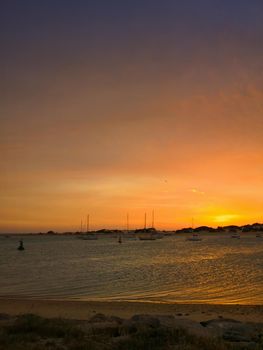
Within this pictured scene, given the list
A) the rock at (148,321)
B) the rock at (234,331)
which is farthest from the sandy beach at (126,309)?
the rock at (148,321)

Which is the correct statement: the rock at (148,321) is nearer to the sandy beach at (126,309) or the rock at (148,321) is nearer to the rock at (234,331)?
the rock at (234,331)

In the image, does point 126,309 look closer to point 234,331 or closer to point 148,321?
point 148,321

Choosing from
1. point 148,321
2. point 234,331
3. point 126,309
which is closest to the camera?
point 234,331

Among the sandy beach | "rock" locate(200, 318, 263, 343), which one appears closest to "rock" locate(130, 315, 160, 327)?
"rock" locate(200, 318, 263, 343)

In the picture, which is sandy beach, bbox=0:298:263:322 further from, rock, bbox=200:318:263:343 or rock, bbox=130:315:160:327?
rock, bbox=130:315:160:327

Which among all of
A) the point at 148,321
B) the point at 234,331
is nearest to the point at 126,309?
the point at 148,321

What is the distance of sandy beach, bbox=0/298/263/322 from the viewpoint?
20.2 metres

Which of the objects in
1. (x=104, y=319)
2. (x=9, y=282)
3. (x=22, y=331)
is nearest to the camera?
(x=22, y=331)

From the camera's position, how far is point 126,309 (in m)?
22.4

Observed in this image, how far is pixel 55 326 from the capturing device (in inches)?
542

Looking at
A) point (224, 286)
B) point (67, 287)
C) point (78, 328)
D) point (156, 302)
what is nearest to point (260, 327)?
point (78, 328)

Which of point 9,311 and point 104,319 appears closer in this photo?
point 104,319

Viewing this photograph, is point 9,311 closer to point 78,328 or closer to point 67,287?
point 78,328

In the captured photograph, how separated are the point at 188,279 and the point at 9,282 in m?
15.3
